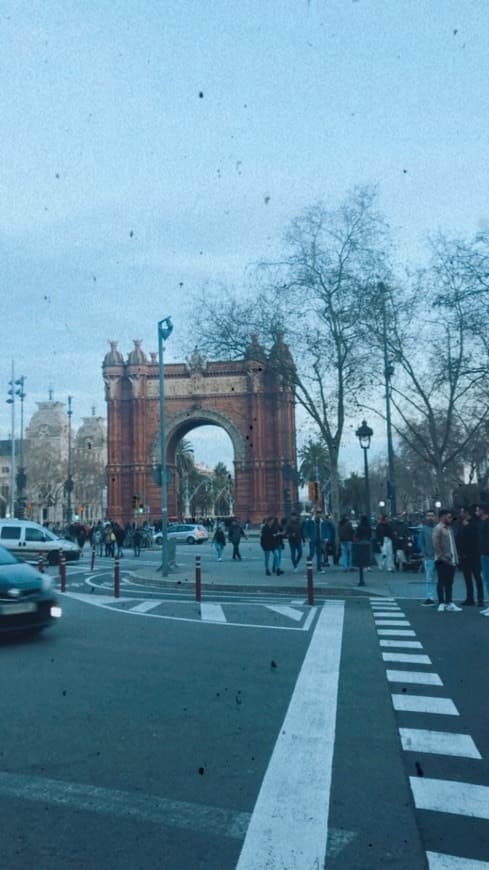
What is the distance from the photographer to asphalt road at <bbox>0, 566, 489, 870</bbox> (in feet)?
13.2

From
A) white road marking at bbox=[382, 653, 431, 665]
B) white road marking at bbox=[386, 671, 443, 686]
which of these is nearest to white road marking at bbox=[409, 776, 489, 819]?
white road marking at bbox=[386, 671, 443, 686]

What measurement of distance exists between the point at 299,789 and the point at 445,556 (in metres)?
9.39

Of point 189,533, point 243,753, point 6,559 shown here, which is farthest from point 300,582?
point 189,533

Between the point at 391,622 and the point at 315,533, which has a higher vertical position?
the point at 315,533

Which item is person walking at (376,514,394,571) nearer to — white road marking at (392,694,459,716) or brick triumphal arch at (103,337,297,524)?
white road marking at (392,694,459,716)

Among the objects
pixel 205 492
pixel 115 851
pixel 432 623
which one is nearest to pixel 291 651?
pixel 432 623

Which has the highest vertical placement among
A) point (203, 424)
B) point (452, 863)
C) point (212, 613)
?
point (203, 424)

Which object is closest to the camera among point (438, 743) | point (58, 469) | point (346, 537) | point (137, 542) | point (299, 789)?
point (299, 789)

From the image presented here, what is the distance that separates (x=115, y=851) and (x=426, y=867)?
158 cm

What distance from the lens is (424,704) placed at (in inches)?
276

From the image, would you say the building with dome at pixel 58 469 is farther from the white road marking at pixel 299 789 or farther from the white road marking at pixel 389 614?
the white road marking at pixel 299 789

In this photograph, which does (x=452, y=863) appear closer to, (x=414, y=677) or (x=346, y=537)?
(x=414, y=677)

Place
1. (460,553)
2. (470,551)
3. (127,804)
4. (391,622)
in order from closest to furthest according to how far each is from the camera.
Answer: (127,804) → (391,622) → (470,551) → (460,553)

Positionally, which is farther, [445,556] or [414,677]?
[445,556]
